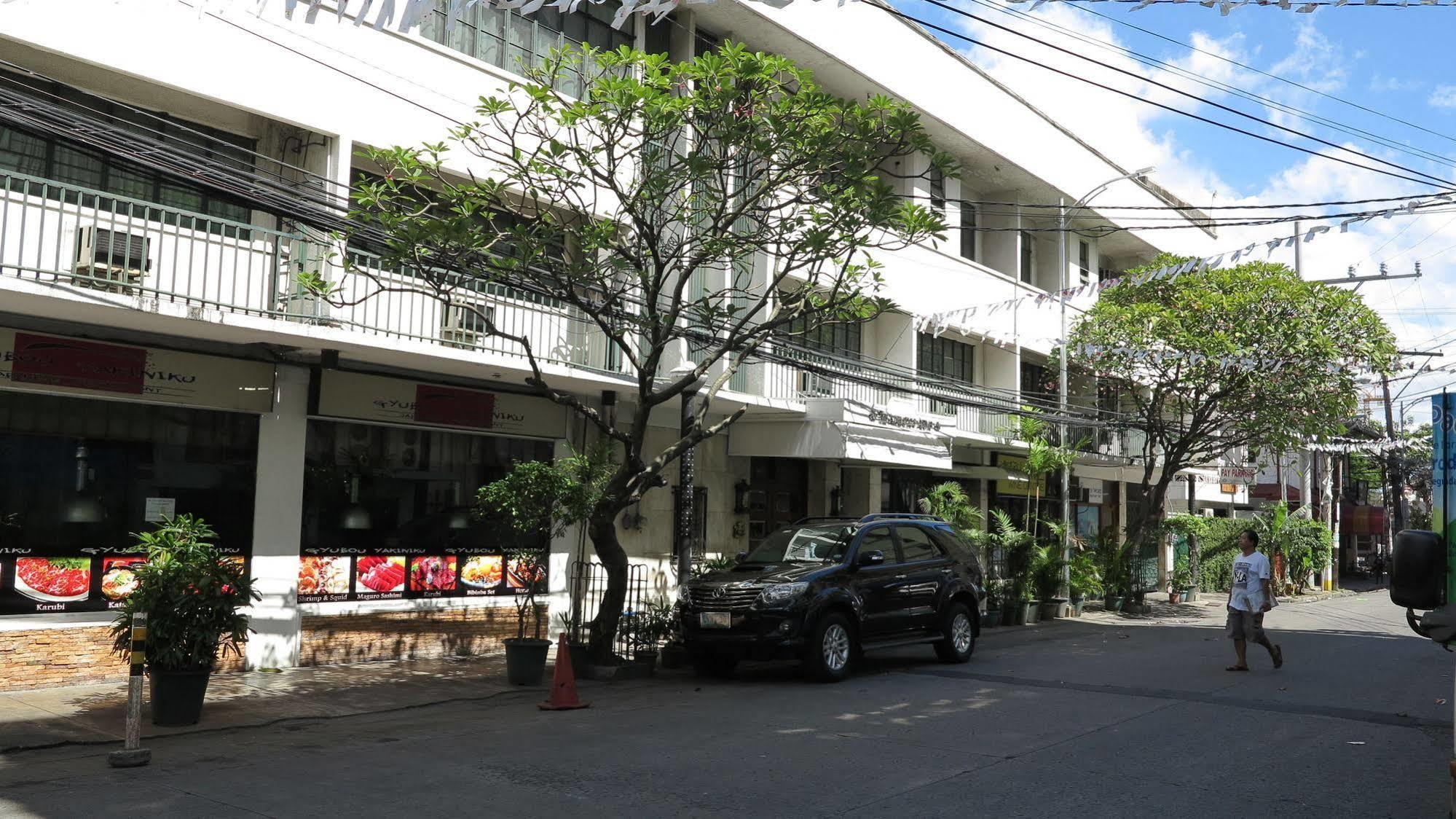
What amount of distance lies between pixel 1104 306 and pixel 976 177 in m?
4.76

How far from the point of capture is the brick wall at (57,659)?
37.2 feet

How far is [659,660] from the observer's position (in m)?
14.9

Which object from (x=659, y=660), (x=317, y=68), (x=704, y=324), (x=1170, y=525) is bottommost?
(x=659, y=660)

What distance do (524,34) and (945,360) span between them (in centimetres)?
1423

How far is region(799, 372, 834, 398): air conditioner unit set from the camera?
2073 cm

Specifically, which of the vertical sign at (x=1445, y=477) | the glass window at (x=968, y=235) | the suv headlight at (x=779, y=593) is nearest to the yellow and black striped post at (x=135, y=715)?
the suv headlight at (x=779, y=593)

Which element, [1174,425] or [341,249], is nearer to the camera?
[341,249]

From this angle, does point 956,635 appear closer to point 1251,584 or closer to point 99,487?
point 1251,584

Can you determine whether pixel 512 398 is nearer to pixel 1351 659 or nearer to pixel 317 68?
pixel 317 68

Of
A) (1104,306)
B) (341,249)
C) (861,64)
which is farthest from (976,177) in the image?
(341,249)

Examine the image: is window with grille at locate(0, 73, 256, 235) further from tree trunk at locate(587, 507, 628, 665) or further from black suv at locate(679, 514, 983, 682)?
black suv at locate(679, 514, 983, 682)

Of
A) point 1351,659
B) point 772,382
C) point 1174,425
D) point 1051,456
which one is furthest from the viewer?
point 1174,425

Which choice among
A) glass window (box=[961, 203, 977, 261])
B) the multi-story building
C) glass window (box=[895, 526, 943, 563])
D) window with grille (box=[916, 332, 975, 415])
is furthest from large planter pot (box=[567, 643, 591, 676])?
glass window (box=[961, 203, 977, 261])

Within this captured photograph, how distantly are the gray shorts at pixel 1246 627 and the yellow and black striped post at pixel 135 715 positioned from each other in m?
11.9
